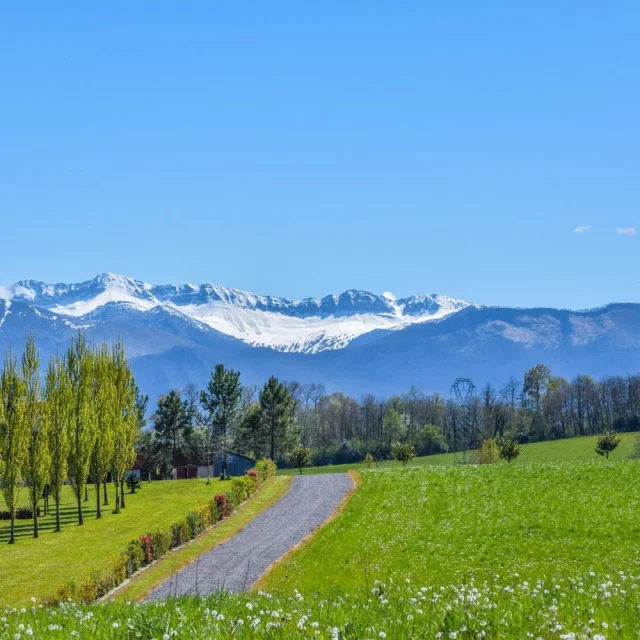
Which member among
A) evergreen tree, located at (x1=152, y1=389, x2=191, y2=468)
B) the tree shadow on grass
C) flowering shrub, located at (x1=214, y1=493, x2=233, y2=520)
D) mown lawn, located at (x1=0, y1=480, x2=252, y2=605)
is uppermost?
evergreen tree, located at (x1=152, y1=389, x2=191, y2=468)

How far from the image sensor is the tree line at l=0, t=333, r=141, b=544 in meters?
48.1

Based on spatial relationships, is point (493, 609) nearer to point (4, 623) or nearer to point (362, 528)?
point (4, 623)

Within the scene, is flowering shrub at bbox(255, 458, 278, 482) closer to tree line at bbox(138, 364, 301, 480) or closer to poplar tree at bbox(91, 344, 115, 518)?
poplar tree at bbox(91, 344, 115, 518)

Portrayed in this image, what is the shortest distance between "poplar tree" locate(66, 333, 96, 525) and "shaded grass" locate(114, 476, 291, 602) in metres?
13.4

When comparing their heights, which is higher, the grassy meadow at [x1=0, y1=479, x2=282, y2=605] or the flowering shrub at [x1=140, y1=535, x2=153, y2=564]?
the flowering shrub at [x1=140, y1=535, x2=153, y2=564]

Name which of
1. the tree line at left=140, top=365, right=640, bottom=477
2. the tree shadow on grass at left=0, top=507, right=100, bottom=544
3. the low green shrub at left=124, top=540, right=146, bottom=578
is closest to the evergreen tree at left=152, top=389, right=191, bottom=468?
the tree line at left=140, top=365, right=640, bottom=477

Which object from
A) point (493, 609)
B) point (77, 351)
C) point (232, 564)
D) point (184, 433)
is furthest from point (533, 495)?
point (184, 433)

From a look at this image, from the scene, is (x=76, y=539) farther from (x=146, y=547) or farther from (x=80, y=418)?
(x=146, y=547)

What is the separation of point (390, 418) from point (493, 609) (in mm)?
155339

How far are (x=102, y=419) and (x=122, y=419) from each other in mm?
3066

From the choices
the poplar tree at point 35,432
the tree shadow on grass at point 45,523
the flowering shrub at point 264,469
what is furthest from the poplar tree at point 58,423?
the flowering shrub at point 264,469

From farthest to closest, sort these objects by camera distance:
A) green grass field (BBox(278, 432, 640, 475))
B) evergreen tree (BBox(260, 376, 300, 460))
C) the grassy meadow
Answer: green grass field (BBox(278, 432, 640, 475))
evergreen tree (BBox(260, 376, 300, 460))
the grassy meadow

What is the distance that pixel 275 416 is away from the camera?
342ft

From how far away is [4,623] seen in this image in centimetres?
948
